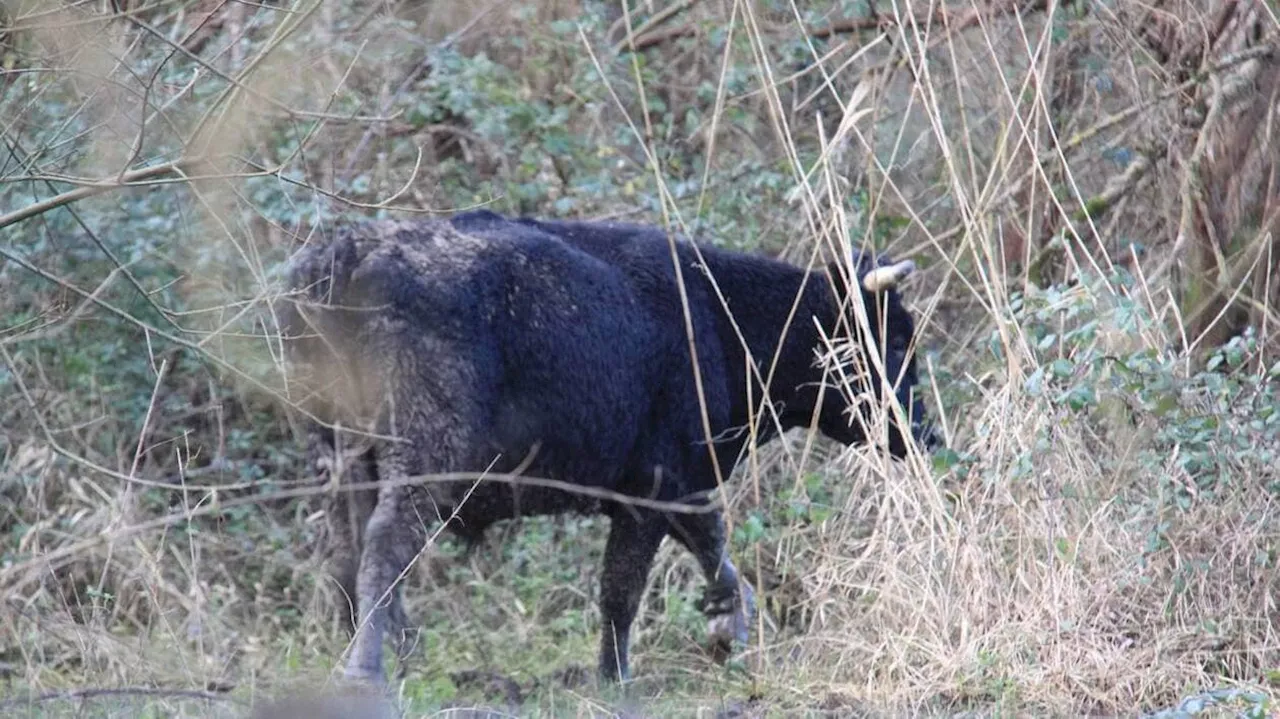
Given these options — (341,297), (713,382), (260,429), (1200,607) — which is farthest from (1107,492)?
(260,429)

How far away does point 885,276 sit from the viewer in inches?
283

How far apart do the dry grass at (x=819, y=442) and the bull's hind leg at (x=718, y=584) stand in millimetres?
131

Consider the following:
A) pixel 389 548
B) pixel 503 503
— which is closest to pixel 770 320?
pixel 503 503

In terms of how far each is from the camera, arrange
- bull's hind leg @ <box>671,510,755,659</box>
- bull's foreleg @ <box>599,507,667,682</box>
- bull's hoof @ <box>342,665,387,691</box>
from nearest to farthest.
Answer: bull's hoof @ <box>342,665,387,691</box> → bull's foreleg @ <box>599,507,667,682</box> → bull's hind leg @ <box>671,510,755,659</box>

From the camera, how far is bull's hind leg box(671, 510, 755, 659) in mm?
7102

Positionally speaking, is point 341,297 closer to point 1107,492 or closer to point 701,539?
point 701,539

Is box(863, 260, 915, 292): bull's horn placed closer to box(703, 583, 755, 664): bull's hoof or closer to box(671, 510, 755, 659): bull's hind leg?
box(671, 510, 755, 659): bull's hind leg

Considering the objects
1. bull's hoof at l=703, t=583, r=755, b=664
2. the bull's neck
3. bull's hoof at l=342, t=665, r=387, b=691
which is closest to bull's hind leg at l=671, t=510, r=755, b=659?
bull's hoof at l=703, t=583, r=755, b=664

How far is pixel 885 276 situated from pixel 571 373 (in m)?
1.58

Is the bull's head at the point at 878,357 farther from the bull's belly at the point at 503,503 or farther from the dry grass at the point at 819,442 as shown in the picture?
the bull's belly at the point at 503,503

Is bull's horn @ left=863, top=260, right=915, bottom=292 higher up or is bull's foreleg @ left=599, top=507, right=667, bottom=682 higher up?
bull's horn @ left=863, top=260, right=915, bottom=292

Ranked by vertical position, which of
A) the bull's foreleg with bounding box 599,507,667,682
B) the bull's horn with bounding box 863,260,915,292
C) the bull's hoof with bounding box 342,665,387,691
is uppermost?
the bull's horn with bounding box 863,260,915,292

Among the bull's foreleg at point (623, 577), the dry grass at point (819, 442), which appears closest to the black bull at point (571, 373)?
the bull's foreleg at point (623, 577)

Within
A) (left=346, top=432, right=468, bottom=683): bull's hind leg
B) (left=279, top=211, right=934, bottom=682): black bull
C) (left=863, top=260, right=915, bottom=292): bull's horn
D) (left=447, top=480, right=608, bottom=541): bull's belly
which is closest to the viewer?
(left=346, top=432, right=468, bottom=683): bull's hind leg
